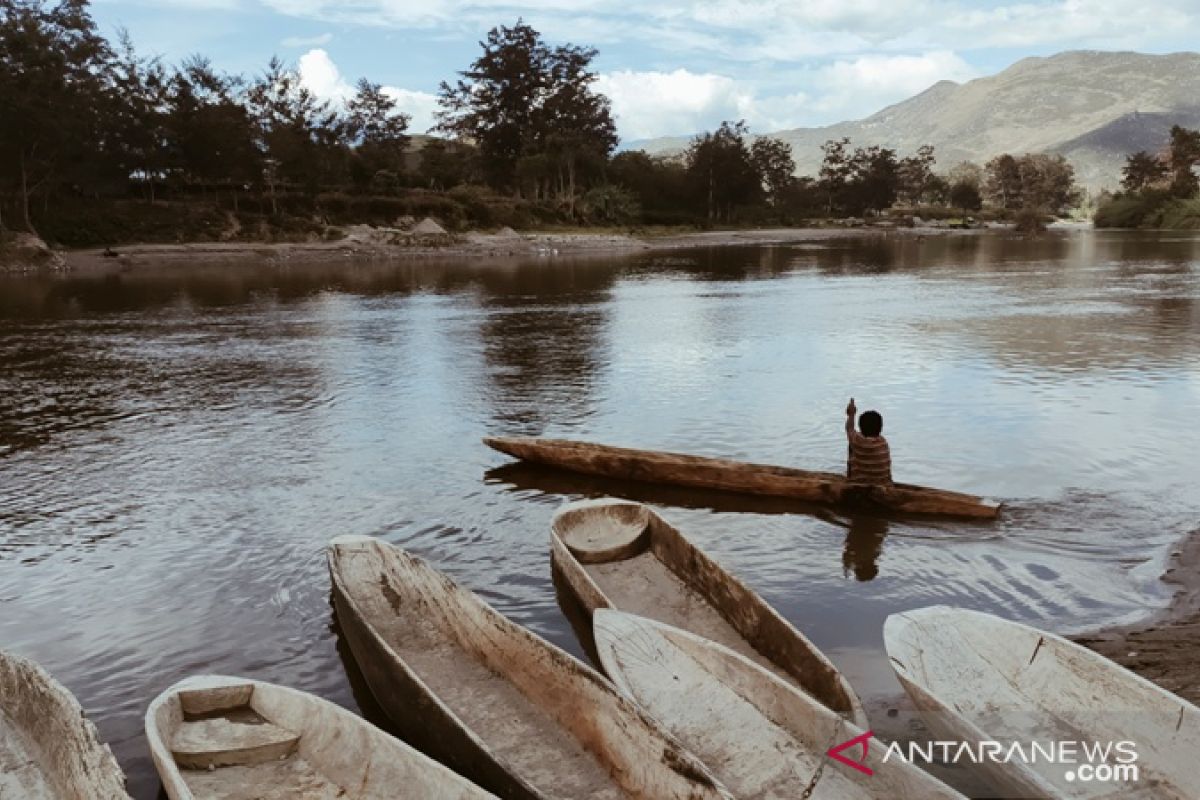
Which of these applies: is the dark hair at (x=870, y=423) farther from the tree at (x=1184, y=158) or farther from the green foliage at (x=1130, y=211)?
the tree at (x=1184, y=158)

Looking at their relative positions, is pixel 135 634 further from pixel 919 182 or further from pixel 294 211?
pixel 919 182

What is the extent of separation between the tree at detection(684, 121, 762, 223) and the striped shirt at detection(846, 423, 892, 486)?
9326cm

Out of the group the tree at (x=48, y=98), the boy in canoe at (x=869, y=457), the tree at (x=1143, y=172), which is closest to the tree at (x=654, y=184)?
the tree at (x=48, y=98)

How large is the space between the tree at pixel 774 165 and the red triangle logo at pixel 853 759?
111m

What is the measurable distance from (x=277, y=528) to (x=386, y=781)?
6.79m

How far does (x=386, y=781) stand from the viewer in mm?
5105

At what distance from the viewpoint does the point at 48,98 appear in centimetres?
5603

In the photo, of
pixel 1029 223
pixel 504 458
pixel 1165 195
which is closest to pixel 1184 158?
pixel 1165 195

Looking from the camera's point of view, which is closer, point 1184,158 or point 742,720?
point 742,720

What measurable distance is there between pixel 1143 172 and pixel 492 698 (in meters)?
152

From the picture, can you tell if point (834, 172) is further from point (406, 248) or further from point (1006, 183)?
point (406, 248)

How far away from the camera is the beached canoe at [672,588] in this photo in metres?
6.41

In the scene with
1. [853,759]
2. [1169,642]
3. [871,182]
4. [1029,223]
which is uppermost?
[871,182]

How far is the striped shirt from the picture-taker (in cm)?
1084
